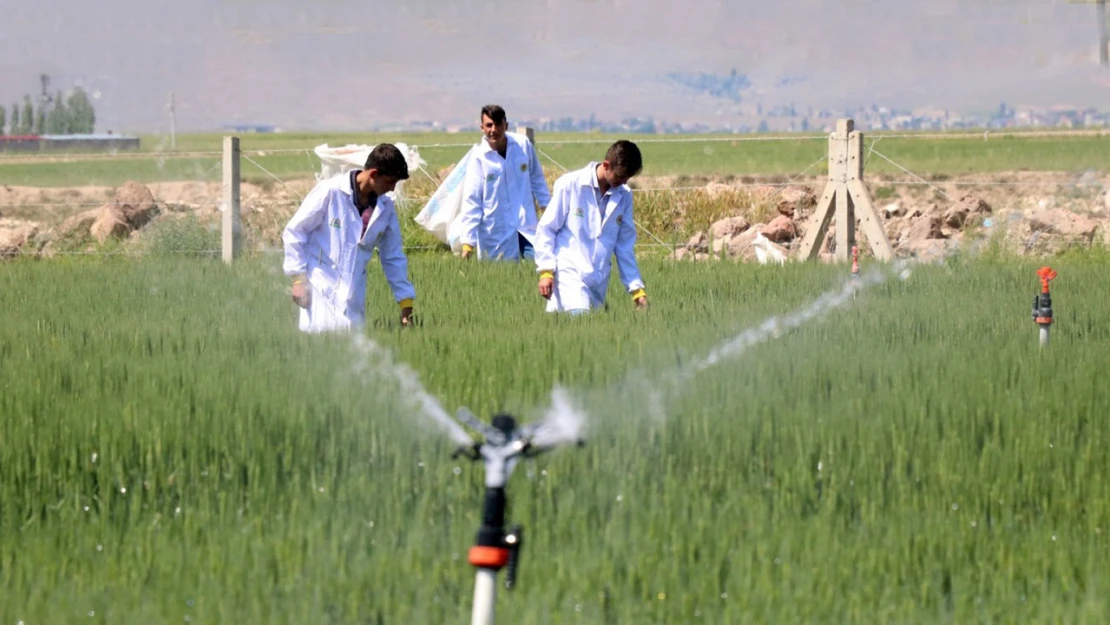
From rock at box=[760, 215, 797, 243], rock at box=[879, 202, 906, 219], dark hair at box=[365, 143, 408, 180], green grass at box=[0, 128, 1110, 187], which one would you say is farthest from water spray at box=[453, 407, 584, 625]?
green grass at box=[0, 128, 1110, 187]

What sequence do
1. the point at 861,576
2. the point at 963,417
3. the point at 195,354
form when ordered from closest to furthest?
the point at 861,576
the point at 963,417
the point at 195,354

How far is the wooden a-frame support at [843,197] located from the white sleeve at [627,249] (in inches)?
234

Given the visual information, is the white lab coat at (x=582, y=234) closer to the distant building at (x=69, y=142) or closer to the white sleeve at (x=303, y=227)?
the white sleeve at (x=303, y=227)

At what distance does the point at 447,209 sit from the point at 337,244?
8483mm

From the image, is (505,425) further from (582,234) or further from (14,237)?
(14,237)

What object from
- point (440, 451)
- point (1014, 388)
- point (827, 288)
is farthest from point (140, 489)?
point (827, 288)

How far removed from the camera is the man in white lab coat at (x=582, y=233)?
31.7ft

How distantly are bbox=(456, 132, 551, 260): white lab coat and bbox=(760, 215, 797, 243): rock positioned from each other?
4.27 metres

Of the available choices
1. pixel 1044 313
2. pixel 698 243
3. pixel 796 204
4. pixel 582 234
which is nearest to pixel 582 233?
pixel 582 234

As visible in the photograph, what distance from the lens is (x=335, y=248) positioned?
8.84 metres

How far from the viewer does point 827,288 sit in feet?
40.1

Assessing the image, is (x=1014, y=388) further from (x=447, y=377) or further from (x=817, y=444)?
(x=447, y=377)

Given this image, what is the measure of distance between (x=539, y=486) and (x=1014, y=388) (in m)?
2.65

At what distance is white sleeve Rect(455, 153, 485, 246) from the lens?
14875mm
